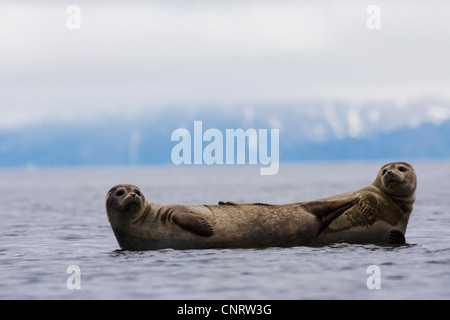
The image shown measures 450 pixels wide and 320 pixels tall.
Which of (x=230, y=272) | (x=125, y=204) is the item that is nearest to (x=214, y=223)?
(x=125, y=204)

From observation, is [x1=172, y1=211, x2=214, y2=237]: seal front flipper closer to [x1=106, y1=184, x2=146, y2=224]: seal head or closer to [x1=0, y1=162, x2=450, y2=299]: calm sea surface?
[x1=0, y1=162, x2=450, y2=299]: calm sea surface

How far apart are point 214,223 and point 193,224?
410 mm

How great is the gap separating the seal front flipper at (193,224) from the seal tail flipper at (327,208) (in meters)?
1.81

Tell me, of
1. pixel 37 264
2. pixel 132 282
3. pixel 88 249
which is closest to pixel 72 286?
pixel 132 282

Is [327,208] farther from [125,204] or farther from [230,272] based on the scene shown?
[125,204]

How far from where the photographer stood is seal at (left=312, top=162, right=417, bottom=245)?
16406 millimetres

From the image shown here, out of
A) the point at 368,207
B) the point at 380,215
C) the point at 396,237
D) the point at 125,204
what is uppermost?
the point at 125,204

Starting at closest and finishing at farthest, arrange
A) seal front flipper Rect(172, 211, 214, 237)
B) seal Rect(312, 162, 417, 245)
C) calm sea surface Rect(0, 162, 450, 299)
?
1. calm sea surface Rect(0, 162, 450, 299)
2. seal front flipper Rect(172, 211, 214, 237)
3. seal Rect(312, 162, 417, 245)

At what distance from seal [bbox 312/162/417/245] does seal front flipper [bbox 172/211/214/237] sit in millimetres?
Result: 1976

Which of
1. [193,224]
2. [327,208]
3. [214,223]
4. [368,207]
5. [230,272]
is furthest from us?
[368,207]

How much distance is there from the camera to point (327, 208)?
16.1 meters

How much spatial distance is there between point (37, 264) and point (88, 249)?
8.48ft

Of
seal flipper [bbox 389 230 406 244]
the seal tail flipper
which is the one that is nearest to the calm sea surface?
seal flipper [bbox 389 230 406 244]

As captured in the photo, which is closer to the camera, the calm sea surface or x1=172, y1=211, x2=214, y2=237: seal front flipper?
the calm sea surface
